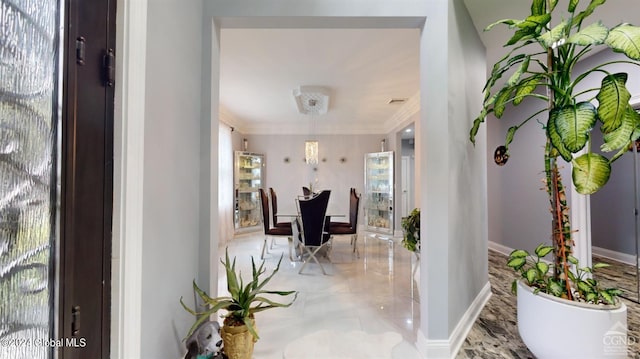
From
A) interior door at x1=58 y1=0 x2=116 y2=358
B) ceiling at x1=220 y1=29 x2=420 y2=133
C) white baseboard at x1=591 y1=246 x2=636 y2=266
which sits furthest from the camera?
white baseboard at x1=591 y1=246 x2=636 y2=266

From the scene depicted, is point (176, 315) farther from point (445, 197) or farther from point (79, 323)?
point (445, 197)

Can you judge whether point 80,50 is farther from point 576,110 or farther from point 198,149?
point 576,110

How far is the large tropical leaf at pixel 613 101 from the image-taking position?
1.18 meters

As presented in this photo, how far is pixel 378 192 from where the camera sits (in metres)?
6.13

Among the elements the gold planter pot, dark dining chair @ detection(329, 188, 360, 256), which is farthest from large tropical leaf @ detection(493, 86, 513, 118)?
dark dining chair @ detection(329, 188, 360, 256)

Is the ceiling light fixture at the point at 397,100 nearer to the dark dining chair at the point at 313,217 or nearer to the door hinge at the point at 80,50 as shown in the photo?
the dark dining chair at the point at 313,217

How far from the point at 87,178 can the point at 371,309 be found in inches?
88.1

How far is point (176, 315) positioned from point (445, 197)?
176 centimetres

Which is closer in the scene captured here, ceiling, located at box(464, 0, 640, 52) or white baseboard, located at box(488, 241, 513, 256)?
ceiling, located at box(464, 0, 640, 52)

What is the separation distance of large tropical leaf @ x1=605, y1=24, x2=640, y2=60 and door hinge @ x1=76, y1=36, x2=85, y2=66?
7.07 ft

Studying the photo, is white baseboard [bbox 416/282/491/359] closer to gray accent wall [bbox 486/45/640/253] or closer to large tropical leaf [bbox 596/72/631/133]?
large tropical leaf [bbox 596/72/631/133]

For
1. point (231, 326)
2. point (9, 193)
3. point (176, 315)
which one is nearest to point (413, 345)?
point (231, 326)

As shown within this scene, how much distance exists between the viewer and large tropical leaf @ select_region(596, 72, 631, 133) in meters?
1.18

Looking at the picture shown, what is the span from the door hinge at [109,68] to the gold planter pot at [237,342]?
1.33 metres
